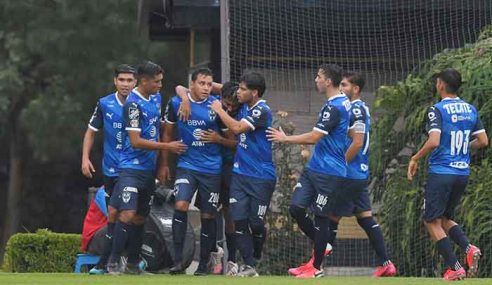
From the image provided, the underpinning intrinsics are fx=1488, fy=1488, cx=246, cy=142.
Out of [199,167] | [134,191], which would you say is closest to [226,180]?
[199,167]

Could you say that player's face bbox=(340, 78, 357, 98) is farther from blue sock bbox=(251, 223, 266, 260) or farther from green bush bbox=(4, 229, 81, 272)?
green bush bbox=(4, 229, 81, 272)

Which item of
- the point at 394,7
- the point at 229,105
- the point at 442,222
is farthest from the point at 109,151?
the point at 394,7

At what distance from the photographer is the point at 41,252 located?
18.1m

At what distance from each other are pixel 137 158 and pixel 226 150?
0.97 m

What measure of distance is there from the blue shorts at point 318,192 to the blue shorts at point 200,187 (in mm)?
816

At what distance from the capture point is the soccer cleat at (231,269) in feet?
49.7

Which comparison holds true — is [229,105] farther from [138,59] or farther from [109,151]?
[138,59]

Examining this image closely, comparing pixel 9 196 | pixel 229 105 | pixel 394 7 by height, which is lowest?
pixel 9 196

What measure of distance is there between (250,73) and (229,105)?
53cm

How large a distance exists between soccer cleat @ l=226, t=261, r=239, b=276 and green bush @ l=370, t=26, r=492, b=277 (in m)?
3.47

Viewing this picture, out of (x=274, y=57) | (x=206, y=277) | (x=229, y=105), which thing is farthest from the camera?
(x=274, y=57)

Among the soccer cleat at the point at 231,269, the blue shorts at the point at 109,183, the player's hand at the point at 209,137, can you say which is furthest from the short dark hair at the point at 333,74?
the blue shorts at the point at 109,183

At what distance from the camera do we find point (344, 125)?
47.5ft

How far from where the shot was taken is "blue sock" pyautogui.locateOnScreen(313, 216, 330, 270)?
47.6 ft
